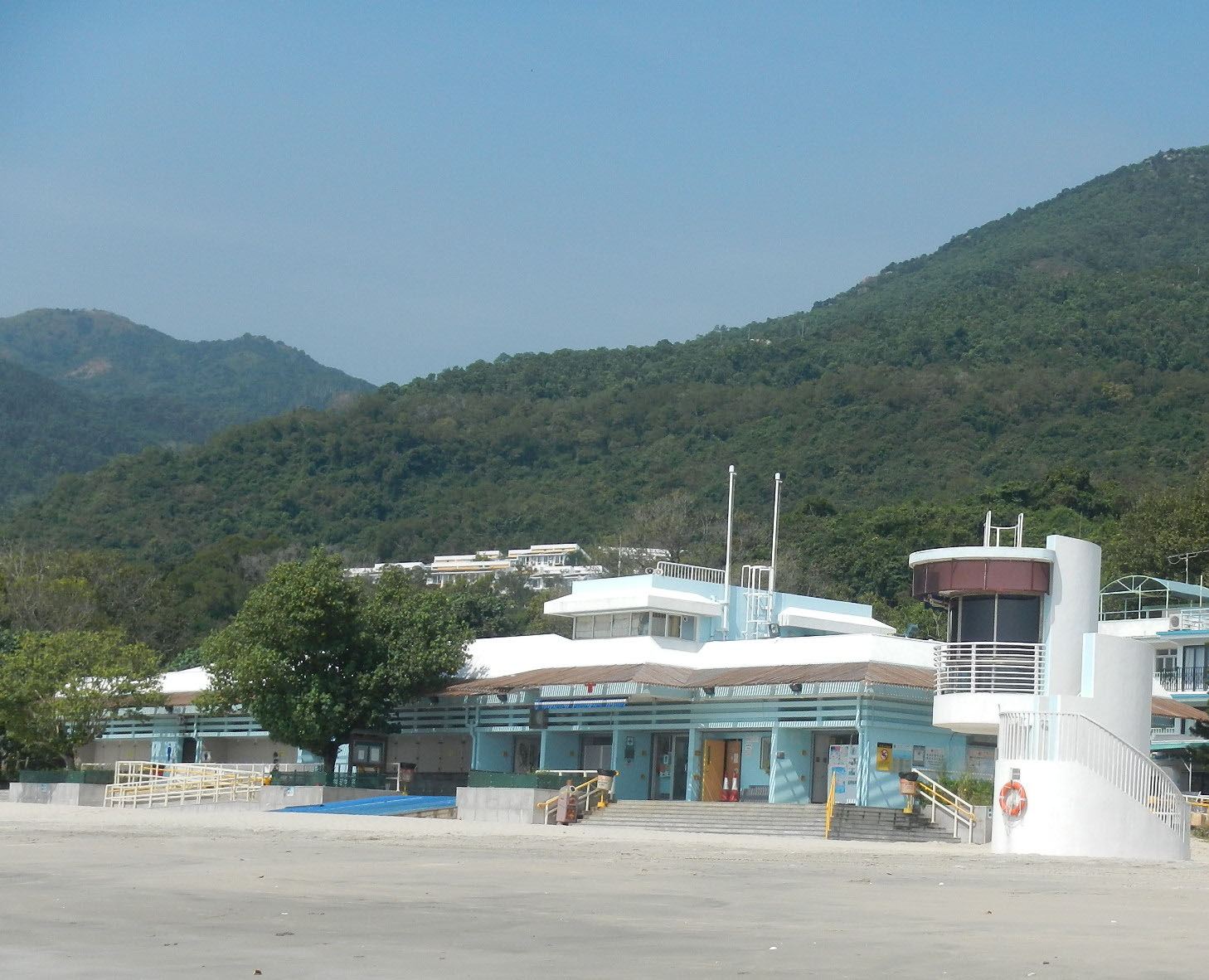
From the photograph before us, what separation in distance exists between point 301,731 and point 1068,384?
287 ft

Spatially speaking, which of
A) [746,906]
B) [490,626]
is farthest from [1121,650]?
[490,626]

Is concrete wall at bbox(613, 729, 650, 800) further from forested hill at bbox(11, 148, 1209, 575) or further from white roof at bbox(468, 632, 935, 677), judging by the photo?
forested hill at bbox(11, 148, 1209, 575)

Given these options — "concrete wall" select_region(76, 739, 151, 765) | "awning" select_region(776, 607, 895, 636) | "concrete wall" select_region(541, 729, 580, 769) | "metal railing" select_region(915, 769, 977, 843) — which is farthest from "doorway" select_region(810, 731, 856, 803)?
"concrete wall" select_region(76, 739, 151, 765)

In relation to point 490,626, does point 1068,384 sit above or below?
above

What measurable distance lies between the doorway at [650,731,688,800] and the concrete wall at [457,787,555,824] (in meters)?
6.97

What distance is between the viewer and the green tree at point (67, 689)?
5259cm

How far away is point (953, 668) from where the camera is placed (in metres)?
38.7

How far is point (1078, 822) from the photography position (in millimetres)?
30641

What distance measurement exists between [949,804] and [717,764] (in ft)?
30.4

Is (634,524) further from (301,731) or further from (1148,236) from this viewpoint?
(1148,236)

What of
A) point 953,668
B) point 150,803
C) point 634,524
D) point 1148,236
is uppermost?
point 1148,236

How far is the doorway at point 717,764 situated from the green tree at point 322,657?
351 inches

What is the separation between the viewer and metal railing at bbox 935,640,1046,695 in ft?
123

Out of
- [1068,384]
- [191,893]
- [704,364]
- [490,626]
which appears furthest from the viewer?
[704,364]
